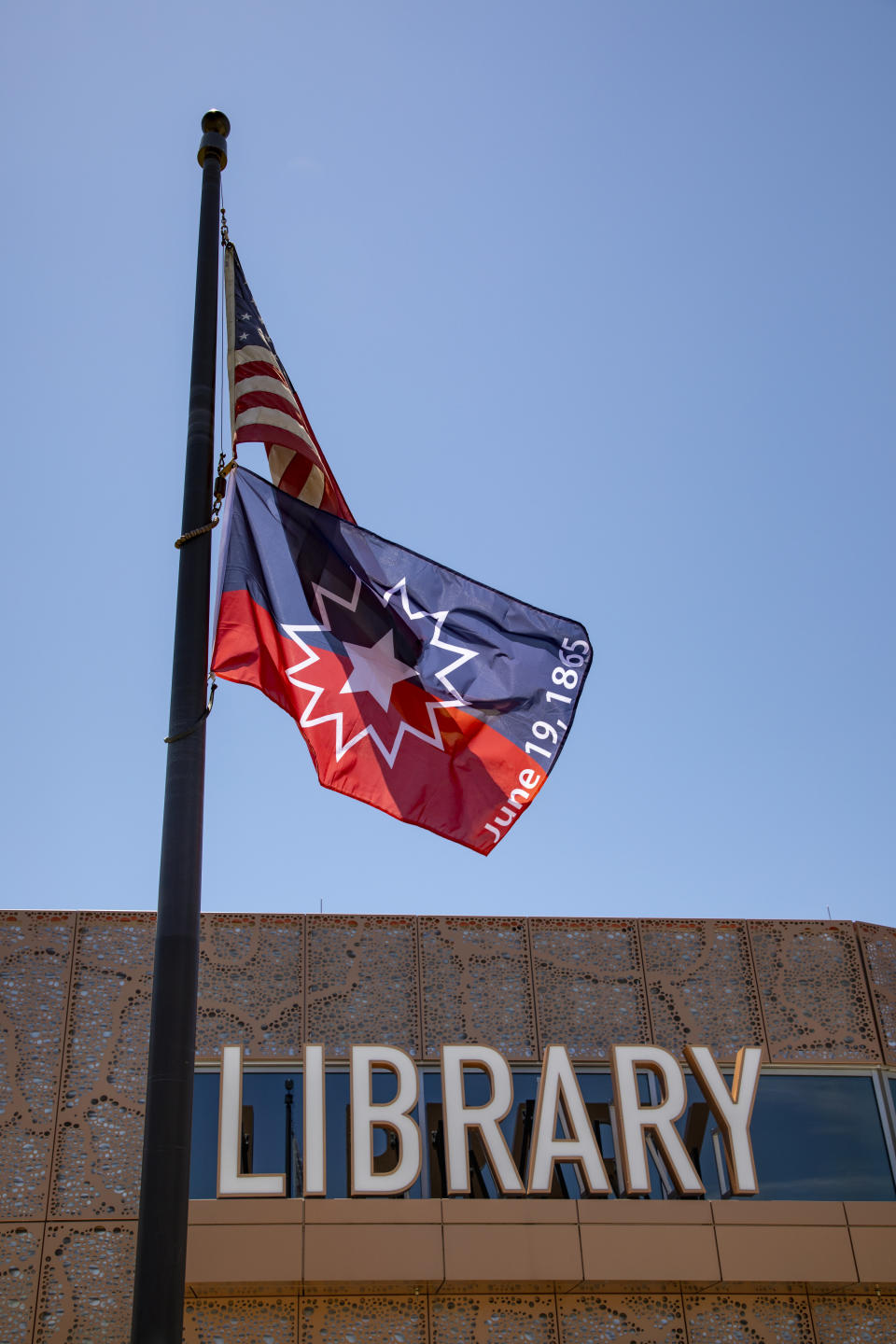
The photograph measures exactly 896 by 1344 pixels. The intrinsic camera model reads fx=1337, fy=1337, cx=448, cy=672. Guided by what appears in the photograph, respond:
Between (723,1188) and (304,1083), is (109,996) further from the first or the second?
(723,1188)

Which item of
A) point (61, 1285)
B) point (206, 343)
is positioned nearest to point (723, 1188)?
point (61, 1285)

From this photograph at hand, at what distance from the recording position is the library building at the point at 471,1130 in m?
12.7

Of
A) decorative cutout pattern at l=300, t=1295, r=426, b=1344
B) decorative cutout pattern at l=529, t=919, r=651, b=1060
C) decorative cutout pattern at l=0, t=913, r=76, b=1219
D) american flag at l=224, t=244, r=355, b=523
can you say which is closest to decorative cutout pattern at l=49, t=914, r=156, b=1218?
decorative cutout pattern at l=0, t=913, r=76, b=1219

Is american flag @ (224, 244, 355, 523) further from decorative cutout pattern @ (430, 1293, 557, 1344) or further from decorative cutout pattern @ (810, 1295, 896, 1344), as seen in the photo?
decorative cutout pattern @ (810, 1295, 896, 1344)

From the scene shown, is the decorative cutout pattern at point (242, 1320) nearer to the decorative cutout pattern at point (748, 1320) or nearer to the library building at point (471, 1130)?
the library building at point (471, 1130)

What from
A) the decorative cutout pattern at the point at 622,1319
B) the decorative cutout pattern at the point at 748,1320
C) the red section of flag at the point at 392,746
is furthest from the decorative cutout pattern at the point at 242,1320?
the red section of flag at the point at 392,746

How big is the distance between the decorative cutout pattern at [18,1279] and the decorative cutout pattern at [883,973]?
929 cm

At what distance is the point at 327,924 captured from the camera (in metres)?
14.9

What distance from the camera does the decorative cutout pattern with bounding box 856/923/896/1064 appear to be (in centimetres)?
1527

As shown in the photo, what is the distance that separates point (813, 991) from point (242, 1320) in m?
7.15

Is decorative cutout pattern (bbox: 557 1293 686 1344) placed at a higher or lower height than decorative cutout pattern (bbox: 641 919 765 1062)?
lower

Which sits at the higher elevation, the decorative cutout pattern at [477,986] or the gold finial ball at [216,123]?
the gold finial ball at [216,123]

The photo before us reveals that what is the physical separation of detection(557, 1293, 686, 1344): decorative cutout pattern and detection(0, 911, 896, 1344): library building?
0.03 metres

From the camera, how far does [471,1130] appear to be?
13297 millimetres
